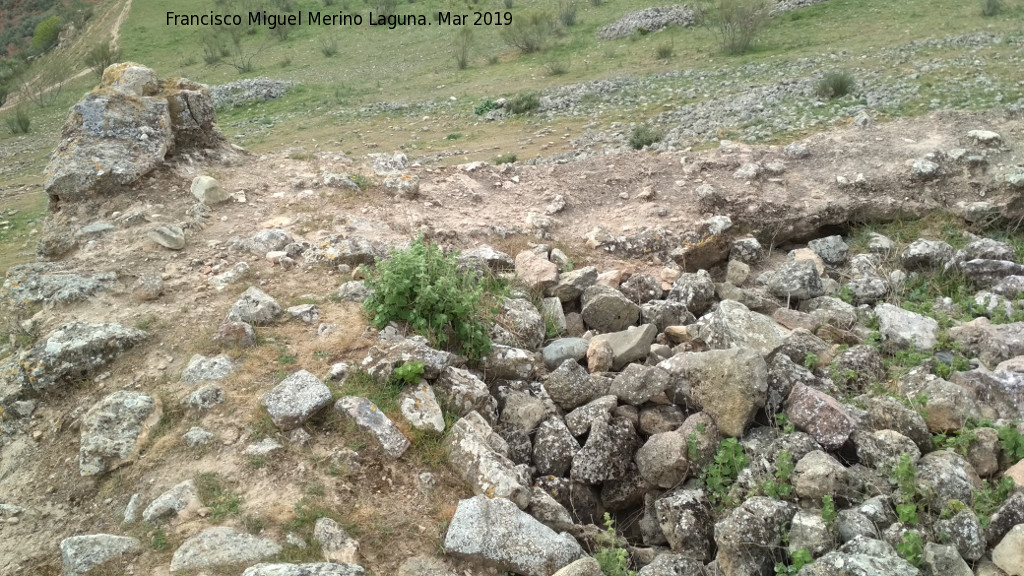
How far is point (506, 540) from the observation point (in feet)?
11.7

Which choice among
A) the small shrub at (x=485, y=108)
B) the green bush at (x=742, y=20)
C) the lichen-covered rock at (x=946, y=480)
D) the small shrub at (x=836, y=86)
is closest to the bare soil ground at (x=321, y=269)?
the lichen-covered rock at (x=946, y=480)

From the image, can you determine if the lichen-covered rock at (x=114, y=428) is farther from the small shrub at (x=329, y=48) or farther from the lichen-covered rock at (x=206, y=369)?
the small shrub at (x=329, y=48)

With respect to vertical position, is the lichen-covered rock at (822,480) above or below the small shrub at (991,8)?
below

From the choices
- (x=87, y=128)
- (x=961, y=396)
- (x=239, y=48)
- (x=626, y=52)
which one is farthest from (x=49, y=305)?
(x=239, y=48)

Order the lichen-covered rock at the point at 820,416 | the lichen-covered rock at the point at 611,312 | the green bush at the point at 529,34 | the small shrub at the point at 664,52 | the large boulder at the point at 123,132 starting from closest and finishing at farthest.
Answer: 1. the lichen-covered rock at the point at 820,416
2. the lichen-covered rock at the point at 611,312
3. the large boulder at the point at 123,132
4. the small shrub at the point at 664,52
5. the green bush at the point at 529,34

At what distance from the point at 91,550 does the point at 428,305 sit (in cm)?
240

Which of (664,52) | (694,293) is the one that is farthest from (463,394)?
(664,52)

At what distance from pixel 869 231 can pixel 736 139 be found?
375cm

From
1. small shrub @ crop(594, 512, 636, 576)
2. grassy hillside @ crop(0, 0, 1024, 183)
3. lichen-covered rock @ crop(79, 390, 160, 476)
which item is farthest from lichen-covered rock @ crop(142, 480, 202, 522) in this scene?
grassy hillside @ crop(0, 0, 1024, 183)

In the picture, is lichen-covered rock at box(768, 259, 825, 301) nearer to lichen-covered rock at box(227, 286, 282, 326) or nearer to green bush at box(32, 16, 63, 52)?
lichen-covered rock at box(227, 286, 282, 326)

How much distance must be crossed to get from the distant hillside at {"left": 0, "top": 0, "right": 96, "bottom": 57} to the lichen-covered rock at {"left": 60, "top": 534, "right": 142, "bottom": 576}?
43.5m

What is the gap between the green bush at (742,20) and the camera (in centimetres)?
Answer: 1934

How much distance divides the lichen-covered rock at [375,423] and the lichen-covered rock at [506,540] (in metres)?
0.58

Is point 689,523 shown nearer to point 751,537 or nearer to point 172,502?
point 751,537
